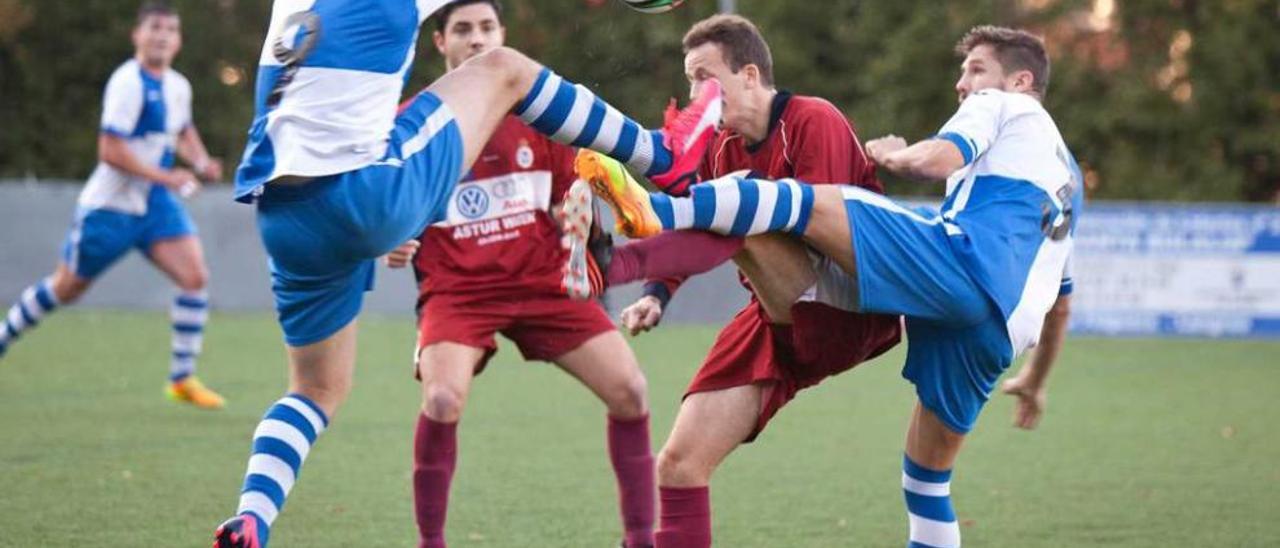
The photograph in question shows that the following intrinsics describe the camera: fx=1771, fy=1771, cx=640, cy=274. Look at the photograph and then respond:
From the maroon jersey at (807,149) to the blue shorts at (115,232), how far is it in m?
5.76

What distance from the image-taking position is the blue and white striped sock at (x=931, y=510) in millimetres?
5281

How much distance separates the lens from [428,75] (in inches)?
904

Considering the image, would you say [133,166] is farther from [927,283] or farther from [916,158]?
[916,158]

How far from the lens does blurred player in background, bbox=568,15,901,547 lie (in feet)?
16.9

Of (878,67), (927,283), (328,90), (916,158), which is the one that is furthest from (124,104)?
(878,67)

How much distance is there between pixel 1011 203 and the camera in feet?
15.9

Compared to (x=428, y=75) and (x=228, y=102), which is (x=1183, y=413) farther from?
(x=228, y=102)

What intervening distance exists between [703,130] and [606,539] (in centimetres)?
204

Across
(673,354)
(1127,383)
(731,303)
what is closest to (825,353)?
(1127,383)

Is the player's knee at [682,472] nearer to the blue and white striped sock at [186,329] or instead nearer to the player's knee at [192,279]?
the blue and white striped sock at [186,329]

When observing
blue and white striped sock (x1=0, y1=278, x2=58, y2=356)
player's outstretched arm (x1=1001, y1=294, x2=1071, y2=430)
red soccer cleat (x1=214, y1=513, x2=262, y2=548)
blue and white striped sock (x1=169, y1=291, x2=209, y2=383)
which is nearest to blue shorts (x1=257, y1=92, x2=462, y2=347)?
red soccer cleat (x1=214, y1=513, x2=262, y2=548)

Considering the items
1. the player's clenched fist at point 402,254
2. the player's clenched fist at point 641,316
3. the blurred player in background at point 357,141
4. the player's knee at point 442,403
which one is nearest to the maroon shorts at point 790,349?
the player's clenched fist at point 641,316

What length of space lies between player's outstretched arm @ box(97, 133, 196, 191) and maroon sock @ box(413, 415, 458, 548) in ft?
15.2

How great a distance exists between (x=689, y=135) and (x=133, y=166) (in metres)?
6.16
